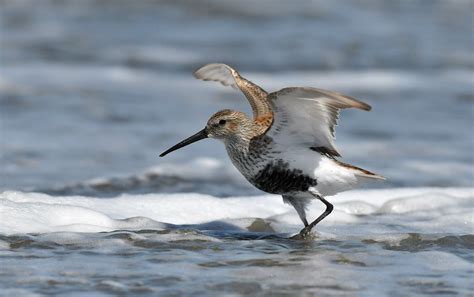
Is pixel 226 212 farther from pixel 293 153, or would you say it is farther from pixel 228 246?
pixel 228 246

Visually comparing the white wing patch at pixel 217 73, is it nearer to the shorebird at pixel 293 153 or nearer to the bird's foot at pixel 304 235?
the shorebird at pixel 293 153

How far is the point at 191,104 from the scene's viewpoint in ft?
37.2

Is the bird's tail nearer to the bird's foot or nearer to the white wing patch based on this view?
the bird's foot

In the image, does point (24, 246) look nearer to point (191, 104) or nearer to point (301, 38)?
point (191, 104)

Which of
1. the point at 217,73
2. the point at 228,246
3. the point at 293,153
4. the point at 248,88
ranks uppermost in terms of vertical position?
the point at 217,73

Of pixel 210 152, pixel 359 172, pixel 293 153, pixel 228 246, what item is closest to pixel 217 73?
pixel 293 153

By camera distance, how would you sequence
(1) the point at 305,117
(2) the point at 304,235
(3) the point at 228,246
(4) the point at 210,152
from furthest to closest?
(4) the point at 210,152, (2) the point at 304,235, (1) the point at 305,117, (3) the point at 228,246

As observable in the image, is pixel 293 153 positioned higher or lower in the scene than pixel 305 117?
lower

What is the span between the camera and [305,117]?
19.1 ft

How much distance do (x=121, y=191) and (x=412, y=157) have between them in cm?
287

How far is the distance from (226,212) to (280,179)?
99cm

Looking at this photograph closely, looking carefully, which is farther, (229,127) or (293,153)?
(229,127)

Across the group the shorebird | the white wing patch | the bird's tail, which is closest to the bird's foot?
the shorebird

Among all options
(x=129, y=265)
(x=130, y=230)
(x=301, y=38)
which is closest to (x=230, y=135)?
(x=130, y=230)
